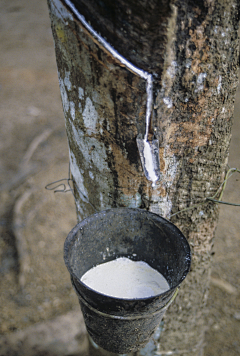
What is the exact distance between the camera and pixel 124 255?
1.58 meters

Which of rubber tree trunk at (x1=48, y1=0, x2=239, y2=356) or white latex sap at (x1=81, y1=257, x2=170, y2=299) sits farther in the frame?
white latex sap at (x1=81, y1=257, x2=170, y2=299)

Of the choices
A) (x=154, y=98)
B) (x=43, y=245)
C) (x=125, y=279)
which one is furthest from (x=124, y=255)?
(x=43, y=245)

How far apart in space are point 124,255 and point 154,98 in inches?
33.0

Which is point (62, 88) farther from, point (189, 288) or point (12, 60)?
point (12, 60)

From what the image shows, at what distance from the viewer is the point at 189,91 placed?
125 cm

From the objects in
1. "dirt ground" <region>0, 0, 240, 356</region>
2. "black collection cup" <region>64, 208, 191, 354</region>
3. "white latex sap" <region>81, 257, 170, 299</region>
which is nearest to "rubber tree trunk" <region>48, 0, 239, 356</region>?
"black collection cup" <region>64, 208, 191, 354</region>

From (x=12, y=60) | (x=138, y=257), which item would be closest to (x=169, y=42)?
(x=138, y=257)

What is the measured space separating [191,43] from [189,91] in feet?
0.62

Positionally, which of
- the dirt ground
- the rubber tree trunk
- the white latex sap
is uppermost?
the rubber tree trunk

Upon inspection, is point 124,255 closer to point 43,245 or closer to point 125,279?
point 125,279

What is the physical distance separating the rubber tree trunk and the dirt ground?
1.46 metres

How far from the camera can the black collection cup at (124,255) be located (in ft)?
3.76

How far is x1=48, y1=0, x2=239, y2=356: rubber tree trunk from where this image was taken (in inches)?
43.3

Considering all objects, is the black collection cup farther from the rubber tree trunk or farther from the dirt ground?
the dirt ground
